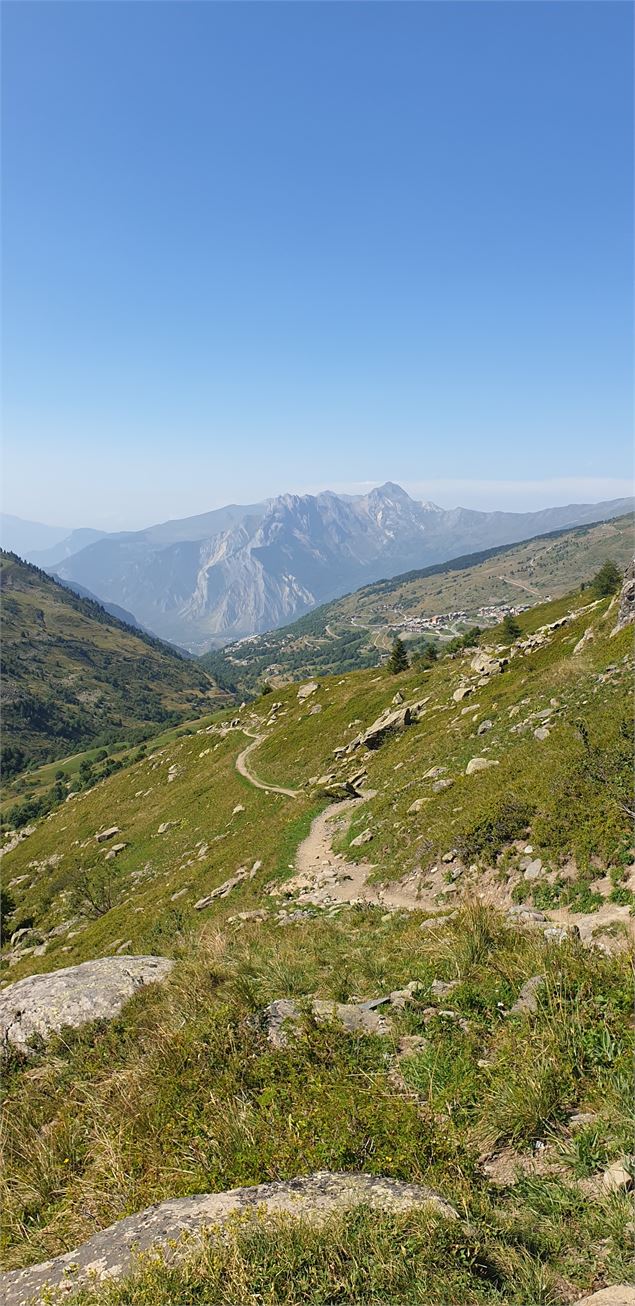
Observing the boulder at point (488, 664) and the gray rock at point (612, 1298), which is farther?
the boulder at point (488, 664)

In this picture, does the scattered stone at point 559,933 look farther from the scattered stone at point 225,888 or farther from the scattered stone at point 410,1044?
the scattered stone at point 225,888

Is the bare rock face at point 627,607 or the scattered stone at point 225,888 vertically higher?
the bare rock face at point 627,607

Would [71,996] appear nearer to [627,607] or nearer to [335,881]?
[335,881]

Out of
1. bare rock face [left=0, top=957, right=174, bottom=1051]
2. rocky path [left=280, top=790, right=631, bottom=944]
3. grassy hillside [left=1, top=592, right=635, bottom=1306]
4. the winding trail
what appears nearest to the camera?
grassy hillside [left=1, top=592, right=635, bottom=1306]

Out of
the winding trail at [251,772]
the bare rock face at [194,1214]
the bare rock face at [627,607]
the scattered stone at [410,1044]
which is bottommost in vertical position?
the winding trail at [251,772]

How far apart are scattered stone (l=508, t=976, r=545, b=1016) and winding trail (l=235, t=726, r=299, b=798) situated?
122ft

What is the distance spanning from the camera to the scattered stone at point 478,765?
25270 mm

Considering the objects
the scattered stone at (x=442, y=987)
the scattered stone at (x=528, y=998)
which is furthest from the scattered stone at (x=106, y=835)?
the scattered stone at (x=528, y=998)

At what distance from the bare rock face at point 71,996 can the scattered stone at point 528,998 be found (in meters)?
7.55

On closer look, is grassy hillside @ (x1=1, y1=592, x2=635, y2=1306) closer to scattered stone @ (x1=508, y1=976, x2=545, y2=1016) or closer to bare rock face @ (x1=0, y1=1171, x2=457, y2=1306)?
scattered stone @ (x1=508, y1=976, x2=545, y2=1016)

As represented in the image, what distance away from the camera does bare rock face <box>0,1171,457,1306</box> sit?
17.3 feet

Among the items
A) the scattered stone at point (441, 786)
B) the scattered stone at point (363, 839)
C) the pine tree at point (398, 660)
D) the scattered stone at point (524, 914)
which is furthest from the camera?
the pine tree at point (398, 660)

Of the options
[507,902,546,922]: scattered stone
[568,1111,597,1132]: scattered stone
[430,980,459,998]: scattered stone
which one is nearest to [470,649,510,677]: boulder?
[507,902,546,922]: scattered stone

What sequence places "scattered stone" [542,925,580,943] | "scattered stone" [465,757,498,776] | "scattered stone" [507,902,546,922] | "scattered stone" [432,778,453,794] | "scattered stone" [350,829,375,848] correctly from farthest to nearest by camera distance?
"scattered stone" [350,829,375,848] < "scattered stone" [432,778,453,794] < "scattered stone" [465,757,498,776] < "scattered stone" [507,902,546,922] < "scattered stone" [542,925,580,943]
